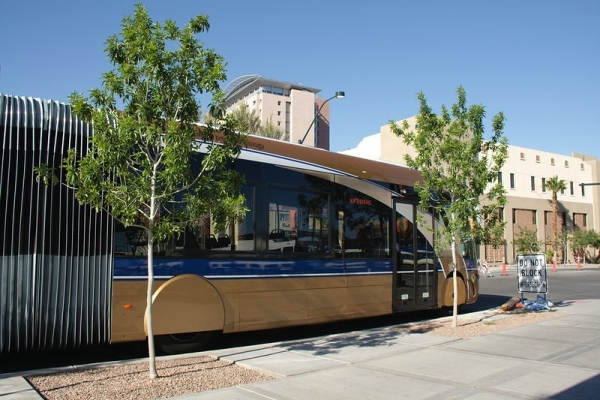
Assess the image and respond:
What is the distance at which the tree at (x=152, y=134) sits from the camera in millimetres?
5945

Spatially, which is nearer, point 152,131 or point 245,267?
point 152,131

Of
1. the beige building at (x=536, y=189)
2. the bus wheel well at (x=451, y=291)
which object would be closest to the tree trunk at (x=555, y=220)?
the beige building at (x=536, y=189)

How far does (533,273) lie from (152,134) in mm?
11167

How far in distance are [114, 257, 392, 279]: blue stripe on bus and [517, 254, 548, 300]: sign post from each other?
5.14m

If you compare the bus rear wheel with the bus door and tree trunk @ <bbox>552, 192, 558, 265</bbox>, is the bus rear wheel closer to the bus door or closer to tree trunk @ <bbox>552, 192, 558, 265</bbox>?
the bus door

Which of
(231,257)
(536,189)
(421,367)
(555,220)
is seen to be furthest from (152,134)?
(536,189)

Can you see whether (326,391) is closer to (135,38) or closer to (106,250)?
(106,250)

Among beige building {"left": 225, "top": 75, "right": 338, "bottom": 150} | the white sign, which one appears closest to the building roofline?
beige building {"left": 225, "top": 75, "right": 338, "bottom": 150}

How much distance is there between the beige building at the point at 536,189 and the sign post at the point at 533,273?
A: 108 ft

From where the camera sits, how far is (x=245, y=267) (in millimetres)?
8406

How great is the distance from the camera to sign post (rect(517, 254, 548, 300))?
13.4m

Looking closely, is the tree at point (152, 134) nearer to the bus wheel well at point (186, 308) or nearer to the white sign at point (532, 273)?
the bus wheel well at point (186, 308)

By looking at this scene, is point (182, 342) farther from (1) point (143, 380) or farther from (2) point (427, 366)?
(2) point (427, 366)

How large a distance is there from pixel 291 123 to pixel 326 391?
12100 cm
